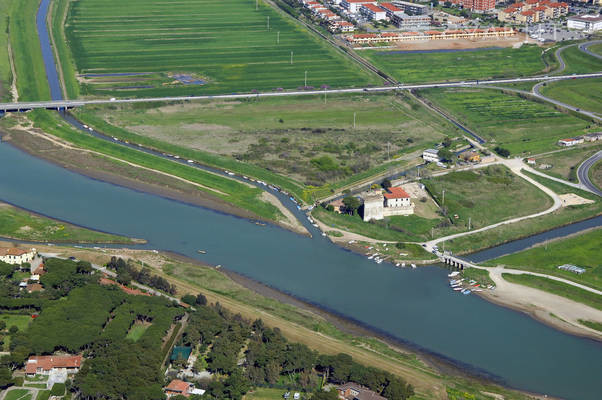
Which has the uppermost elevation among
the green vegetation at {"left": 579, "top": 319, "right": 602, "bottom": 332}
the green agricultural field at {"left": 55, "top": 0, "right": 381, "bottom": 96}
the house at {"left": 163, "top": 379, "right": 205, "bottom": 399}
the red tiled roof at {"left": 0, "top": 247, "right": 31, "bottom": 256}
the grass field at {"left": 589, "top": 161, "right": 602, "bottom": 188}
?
the green agricultural field at {"left": 55, "top": 0, "right": 381, "bottom": 96}

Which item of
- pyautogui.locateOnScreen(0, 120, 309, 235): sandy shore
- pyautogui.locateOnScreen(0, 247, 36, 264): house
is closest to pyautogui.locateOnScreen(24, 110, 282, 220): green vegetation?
pyautogui.locateOnScreen(0, 120, 309, 235): sandy shore

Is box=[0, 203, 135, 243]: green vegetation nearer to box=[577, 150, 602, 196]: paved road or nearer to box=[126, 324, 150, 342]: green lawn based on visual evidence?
box=[126, 324, 150, 342]: green lawn

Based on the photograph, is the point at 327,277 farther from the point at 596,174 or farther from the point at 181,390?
the point at 596,174

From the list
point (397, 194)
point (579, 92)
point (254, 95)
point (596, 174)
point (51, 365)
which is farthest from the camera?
point (579, 92)

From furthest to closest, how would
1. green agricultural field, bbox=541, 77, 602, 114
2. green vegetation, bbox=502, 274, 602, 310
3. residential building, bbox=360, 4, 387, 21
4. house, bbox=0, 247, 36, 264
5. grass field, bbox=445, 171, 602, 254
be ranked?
residential building, bbox=360, 4, 387, 21
green agricultural field, bbox=541, 77, 602, 114
grass field, bbox=445, 171, 602, 254
house, bbox=0, 247, 36, 264
green vegetation, bbox=502, 274, 602, 310

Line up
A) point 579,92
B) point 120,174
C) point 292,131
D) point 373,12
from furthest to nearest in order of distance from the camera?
1. point 373,12
2. point 579,92
3. point 292,131
4. point 120,174

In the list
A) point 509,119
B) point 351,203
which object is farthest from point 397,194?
point 509,119

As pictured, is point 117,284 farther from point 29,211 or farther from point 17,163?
point 17,163
